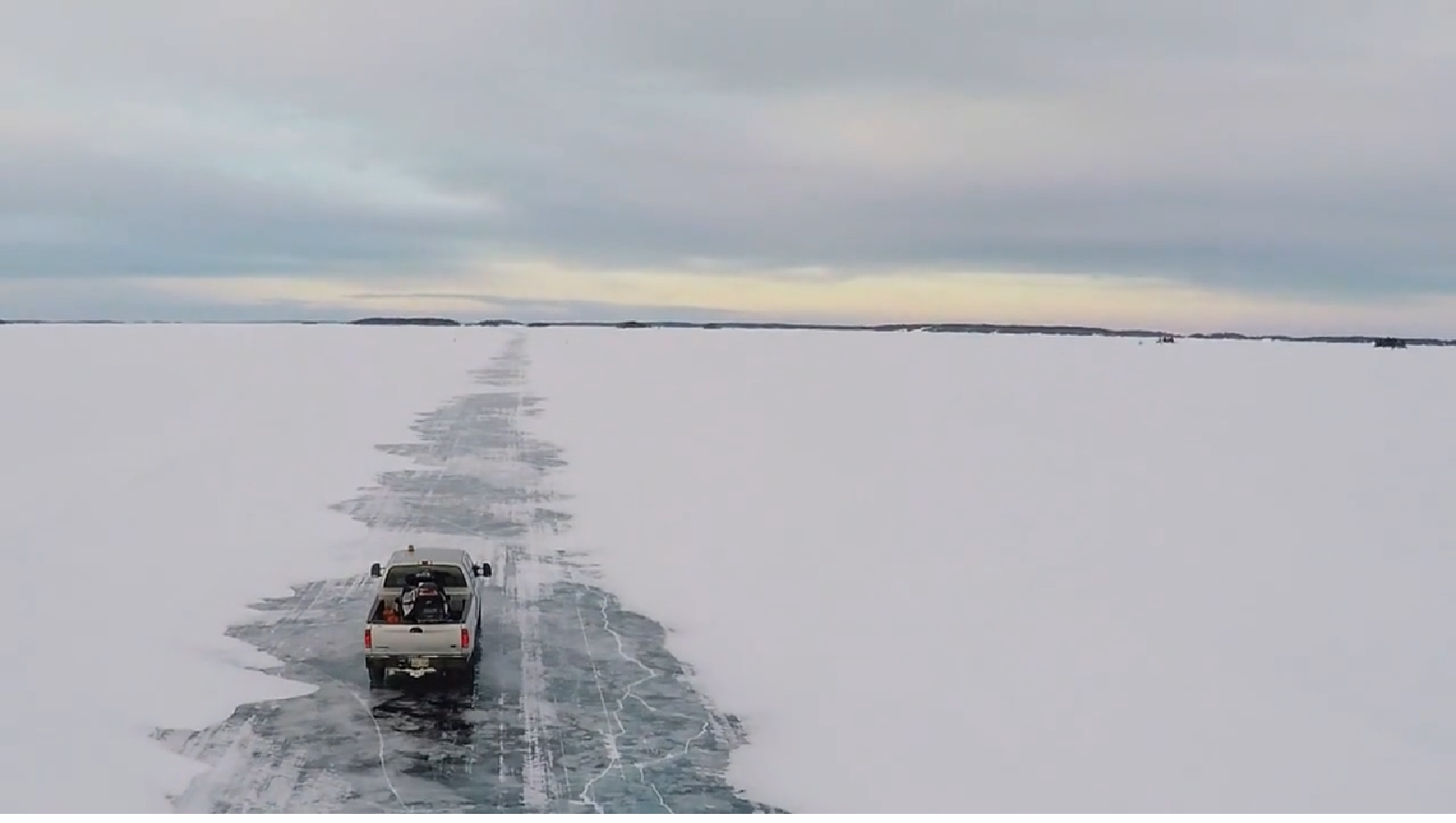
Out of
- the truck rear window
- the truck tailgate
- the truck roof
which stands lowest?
the truck tailgate

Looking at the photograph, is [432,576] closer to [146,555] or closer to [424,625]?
[424,625]

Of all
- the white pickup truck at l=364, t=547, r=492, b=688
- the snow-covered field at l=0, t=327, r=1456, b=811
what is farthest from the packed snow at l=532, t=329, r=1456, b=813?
the white pickup truck at l=364, t=547, r=492, b=688

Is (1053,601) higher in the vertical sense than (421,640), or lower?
lower

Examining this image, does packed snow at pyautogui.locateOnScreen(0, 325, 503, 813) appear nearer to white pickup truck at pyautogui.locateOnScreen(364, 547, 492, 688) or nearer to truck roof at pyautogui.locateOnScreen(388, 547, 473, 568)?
white pickup truck at pyautogui.locateOnScreen(364, 547, 492, 688)

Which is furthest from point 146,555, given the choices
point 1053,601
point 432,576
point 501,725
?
point 1053,601

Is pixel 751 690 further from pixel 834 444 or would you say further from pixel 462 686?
pixel 834 444

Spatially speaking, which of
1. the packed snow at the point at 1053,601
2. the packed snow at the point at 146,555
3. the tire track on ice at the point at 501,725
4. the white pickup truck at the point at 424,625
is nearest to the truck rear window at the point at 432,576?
the white pickup truck at the point at 424,625

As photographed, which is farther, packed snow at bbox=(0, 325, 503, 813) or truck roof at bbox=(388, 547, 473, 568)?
truck roof at bbox=(388, 547, 473, 568)
